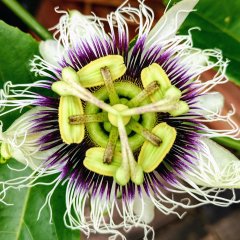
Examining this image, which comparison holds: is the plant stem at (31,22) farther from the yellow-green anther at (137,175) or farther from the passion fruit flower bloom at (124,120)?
the yellow-green anther at (137,175)

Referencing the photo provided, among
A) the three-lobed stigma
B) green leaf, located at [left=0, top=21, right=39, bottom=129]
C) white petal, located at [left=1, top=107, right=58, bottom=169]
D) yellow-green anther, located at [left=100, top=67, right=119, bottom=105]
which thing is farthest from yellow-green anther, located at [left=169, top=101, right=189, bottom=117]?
green leaf, located at [left=0, top=21, right=39, bottom=129]

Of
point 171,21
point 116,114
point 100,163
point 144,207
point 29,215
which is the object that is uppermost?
point 171,21

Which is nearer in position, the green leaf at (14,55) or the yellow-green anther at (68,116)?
the yellow-green anther at (68,116)

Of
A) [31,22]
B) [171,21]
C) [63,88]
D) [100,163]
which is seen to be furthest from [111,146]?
[31,22]

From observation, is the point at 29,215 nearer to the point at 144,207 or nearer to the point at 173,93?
the point at 144,207

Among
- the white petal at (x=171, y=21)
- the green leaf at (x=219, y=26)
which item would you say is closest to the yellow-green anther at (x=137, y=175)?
the white petal at (x=171, y=21)

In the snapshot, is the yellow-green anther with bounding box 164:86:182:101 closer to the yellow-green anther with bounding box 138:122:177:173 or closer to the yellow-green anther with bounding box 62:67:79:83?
the yellow-green anther with bounding box 138:122:177:173
